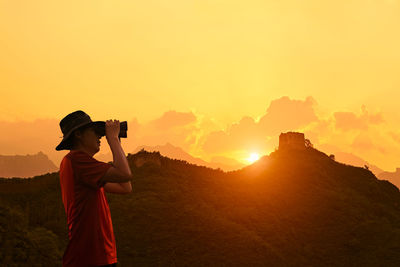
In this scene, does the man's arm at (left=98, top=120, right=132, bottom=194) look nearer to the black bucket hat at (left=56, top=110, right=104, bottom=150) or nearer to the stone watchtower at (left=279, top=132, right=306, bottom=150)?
the black bucket hat at (left=56, top=110, right=104, bottom=150)

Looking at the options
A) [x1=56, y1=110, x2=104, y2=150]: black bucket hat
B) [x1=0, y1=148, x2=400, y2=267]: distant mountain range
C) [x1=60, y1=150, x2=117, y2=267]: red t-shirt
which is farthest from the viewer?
[x1=0, y1=148, x2=400, y2=267]: distant mountain range

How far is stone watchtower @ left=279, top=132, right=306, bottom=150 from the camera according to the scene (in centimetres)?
5686

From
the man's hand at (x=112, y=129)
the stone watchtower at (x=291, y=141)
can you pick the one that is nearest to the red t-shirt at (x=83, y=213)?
the man's hand at (x=112, y=129)

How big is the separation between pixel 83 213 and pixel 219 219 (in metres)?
23.2

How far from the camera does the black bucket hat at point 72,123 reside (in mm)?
3291

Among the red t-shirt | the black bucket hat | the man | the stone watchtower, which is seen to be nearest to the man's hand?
the man

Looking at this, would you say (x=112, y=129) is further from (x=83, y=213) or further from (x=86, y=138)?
(x=83, y=213)

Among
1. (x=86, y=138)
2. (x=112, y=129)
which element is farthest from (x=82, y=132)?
(x=112, y=129)

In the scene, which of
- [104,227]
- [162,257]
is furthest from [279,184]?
[104,227]

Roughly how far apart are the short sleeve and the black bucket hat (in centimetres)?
32

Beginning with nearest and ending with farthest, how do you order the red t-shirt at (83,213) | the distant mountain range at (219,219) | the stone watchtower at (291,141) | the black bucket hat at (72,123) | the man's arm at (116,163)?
the man's arm at (116,163) < the red t-shirt at (83,213) < the black bucket hat at (72,123) < the distant mountain range at (219,219) < the stone watchtower at (291,141)

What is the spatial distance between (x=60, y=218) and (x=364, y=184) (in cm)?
4353

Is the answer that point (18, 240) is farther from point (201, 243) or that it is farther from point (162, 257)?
point (201, 243)

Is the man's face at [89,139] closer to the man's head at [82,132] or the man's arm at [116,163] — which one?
the man's head at [82,132]
